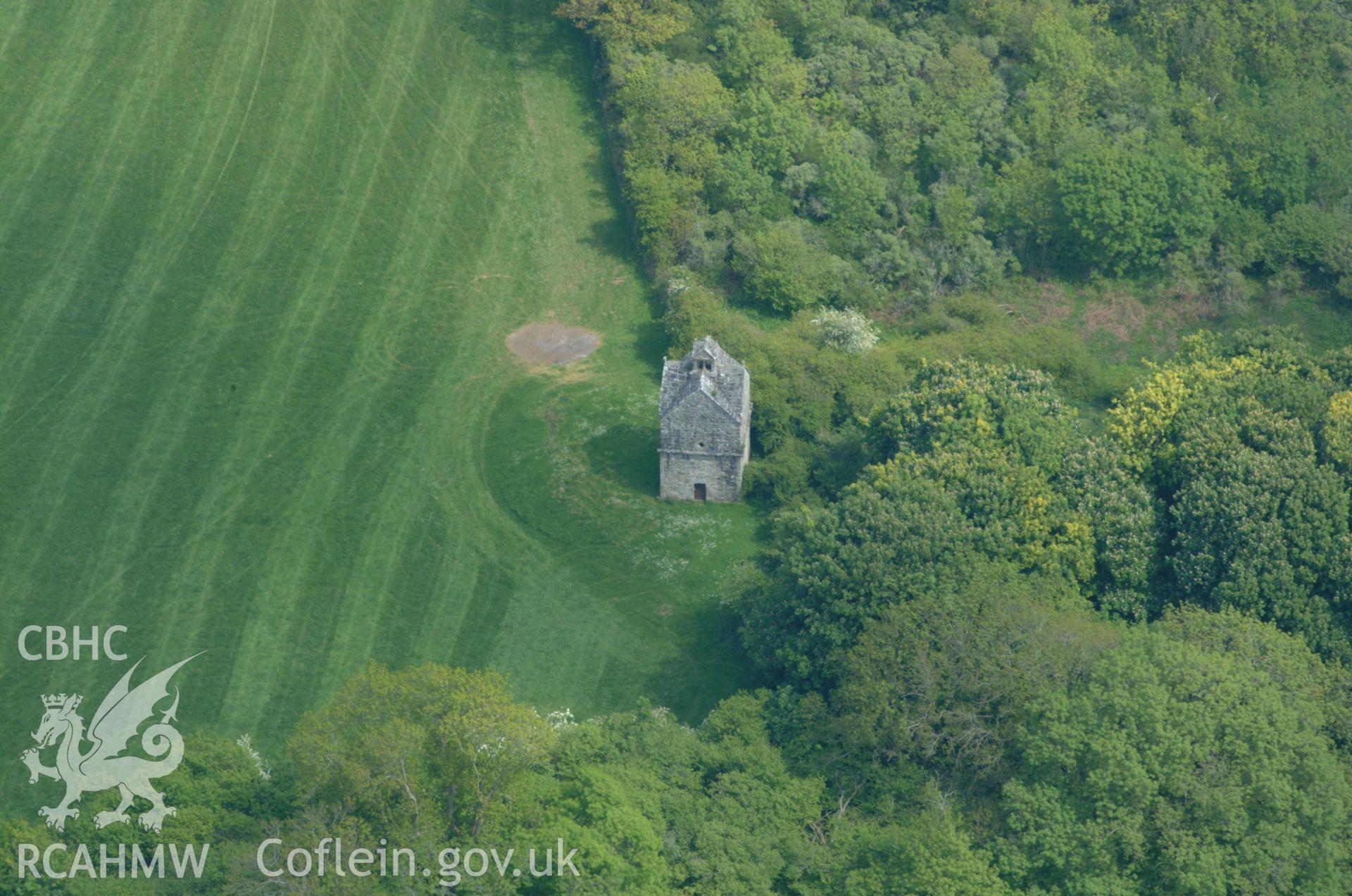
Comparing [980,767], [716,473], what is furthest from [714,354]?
[980,767]

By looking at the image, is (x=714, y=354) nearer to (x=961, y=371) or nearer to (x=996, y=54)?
(x=961, y=371)

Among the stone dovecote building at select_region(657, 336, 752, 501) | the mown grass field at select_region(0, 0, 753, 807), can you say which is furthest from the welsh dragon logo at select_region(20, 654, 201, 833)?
the stone dovecote building at select_region(657, 336, 752, 501)

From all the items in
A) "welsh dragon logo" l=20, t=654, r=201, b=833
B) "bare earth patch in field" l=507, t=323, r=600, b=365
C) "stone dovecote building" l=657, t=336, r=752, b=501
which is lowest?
"welsh dragon logo" l=20, t=654, r=201, b=833

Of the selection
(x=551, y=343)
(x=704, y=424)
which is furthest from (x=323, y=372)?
(x=704, y=424)

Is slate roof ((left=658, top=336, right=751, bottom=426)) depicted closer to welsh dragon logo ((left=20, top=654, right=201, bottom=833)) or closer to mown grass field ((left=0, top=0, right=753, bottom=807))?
mown grass field ((left=0, top=0, right=753, bottom=807))

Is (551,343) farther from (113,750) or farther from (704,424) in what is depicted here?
(113,750)

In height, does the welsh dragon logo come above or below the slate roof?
below
